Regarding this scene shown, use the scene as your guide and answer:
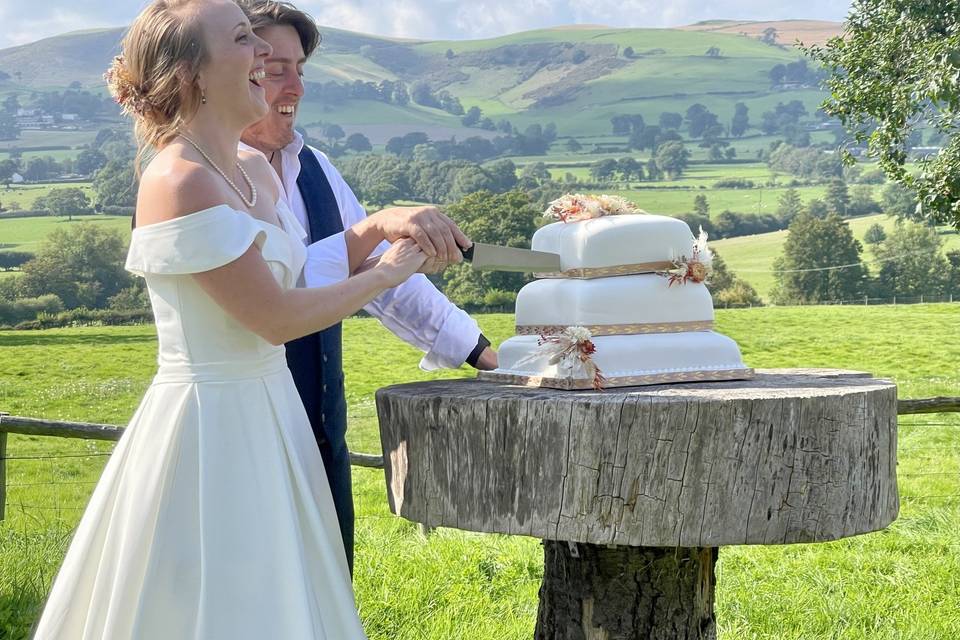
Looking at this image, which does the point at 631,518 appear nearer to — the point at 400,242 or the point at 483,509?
the point at 483,509

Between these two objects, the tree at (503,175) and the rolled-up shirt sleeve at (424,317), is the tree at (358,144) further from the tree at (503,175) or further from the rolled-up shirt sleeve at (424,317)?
the rolled-up shirt sleeve at (424,317)

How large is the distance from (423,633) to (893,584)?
103 inches

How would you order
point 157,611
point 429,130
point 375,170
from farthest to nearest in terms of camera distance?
point 429,130
point 375,170
point 157,611

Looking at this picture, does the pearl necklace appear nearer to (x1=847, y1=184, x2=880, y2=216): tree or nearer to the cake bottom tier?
the cake bottom tier

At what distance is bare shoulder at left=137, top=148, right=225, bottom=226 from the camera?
219cm

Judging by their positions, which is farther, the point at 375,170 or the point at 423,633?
the point at 375,170

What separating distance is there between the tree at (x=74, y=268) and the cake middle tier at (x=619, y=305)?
83.8ft

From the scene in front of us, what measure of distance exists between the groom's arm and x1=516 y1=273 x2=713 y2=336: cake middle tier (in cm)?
37

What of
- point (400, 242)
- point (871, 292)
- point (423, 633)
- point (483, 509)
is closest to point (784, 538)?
point (483, 509)

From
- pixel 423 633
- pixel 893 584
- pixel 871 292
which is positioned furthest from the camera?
pixel 871 292

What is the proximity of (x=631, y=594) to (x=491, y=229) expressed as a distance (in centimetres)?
2542

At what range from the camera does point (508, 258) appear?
265 centimetres

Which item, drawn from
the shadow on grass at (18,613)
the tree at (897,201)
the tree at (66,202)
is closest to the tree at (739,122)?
the tree at (897,201)

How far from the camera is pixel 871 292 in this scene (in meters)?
41.7
